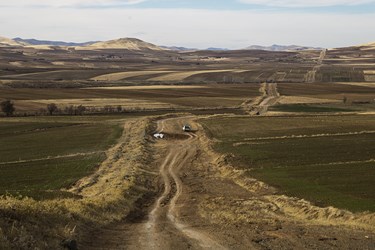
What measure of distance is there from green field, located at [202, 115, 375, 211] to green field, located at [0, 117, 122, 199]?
15239 millimetres

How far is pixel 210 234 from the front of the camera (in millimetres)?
20266

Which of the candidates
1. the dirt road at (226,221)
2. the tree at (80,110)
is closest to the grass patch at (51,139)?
the dirt road at (226,221)

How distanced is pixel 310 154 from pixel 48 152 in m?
29.7

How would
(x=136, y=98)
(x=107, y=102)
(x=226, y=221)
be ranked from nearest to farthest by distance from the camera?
1. (x=226, y=221)
2. (x=107, y=102)
3. (x=136, y=98)

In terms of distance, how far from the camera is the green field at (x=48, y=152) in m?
40.8

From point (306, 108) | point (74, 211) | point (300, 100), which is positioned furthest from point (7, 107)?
point (74, 211)

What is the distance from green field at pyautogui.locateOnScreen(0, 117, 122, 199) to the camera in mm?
40781

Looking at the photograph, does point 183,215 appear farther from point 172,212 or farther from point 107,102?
point 107,102

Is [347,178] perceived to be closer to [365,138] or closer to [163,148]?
[365,138]

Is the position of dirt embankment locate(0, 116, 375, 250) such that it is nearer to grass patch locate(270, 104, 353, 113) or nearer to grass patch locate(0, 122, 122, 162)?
grass patch locate(0, 122, 122, 162)

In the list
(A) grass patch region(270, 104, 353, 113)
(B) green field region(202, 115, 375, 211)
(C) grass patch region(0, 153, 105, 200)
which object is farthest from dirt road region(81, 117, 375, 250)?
(A) grass patch region(270, 104, 353, 113)

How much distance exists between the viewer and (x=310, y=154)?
49.5m

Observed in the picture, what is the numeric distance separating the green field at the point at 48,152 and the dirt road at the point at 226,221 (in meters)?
7.95

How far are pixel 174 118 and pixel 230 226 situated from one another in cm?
7322
